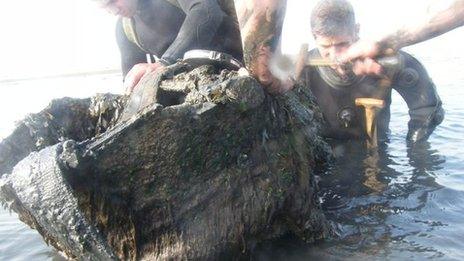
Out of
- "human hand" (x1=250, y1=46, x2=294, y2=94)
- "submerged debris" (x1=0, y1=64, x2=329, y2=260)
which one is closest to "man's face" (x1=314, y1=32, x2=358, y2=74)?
"submerged debris" (x1=0, y1=64, x2=329, y2=260)

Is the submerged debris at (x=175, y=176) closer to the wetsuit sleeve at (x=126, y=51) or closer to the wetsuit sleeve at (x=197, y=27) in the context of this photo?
the wetsuit sleeve at (x=197, y=27)

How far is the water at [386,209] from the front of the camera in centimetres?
262

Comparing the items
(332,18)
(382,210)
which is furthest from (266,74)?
(332,18)

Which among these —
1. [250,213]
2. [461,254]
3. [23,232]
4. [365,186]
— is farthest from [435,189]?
[23,232]

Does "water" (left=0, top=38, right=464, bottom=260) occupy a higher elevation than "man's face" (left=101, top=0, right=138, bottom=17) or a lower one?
lower

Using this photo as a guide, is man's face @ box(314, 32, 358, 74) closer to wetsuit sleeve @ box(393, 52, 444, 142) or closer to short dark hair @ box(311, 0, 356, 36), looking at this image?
short dark hair @ box(311, 0, 356, 36)

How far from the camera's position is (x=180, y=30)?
11.6 feet

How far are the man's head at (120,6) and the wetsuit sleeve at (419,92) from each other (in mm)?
2953

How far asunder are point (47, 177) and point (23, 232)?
205cm

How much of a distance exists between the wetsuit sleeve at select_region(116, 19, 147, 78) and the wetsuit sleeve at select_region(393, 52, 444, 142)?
2924 millimetres

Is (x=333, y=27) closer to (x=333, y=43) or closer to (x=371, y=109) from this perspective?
(x=333, y=43)

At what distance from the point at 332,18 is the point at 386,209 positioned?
208 centimetres

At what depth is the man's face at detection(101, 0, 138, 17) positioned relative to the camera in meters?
3.72

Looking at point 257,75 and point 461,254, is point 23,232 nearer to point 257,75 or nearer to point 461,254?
point 257,75
